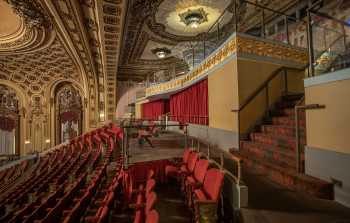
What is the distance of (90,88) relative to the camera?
40.0 ft

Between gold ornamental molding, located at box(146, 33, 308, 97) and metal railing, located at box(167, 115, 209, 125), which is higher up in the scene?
gold ornamental molding, located at box(146, 33, 308, 97)

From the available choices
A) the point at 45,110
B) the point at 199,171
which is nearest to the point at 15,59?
the point at 45,110

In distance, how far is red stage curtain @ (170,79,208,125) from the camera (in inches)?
227

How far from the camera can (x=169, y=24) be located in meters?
7.10

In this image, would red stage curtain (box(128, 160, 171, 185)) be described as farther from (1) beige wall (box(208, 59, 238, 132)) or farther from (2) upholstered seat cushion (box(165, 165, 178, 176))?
(1) beige wall (box(208, 59, 238, 132))

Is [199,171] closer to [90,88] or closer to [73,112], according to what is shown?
[90,88]

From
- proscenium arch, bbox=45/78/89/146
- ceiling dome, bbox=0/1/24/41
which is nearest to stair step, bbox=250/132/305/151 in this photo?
ceiling dome, bbox=0/1/24/41

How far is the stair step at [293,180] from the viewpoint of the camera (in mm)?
1984

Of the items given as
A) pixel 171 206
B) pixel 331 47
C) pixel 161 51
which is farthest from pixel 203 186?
pixel 161 51

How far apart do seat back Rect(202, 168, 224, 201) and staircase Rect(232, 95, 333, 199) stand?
0.94 metres

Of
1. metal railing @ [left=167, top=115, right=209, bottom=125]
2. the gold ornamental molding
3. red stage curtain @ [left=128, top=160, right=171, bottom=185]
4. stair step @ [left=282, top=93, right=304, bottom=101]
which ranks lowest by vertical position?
red stage curtain @ [left=128, top=160, right=171, bottom=185]

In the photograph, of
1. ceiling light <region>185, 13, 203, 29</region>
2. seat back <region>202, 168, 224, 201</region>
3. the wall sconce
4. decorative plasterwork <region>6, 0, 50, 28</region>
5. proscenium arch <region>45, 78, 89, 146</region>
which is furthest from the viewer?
proscenium arch <region>45, 78, 89, 146</region>

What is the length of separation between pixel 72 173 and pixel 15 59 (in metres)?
9.06

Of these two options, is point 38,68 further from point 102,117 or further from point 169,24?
point 169,24
